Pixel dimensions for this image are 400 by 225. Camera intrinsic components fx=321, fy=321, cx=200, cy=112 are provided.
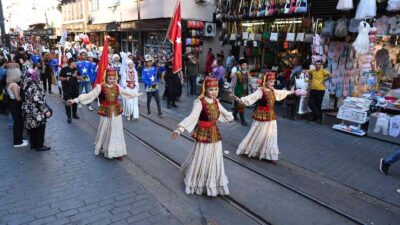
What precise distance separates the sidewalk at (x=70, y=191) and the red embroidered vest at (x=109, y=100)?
1.03m

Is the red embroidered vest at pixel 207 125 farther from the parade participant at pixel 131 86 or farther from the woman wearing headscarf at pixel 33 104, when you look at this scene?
the parade participant at pixel 131 86

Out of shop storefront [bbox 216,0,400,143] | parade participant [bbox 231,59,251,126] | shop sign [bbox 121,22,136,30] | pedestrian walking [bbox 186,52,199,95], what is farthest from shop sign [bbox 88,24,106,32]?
parade participant [bbox 231,59,251,126]

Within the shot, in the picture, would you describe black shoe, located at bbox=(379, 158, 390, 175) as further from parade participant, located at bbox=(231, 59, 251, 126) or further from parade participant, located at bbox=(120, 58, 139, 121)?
parade participant, located at bbox=(120, 58, 139, 121)

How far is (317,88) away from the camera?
396 inches

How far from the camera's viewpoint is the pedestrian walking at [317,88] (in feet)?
33.0

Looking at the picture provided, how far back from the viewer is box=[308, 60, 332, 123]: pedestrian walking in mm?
10070

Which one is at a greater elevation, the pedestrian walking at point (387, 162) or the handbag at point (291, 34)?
the handbag at point (291, 34)

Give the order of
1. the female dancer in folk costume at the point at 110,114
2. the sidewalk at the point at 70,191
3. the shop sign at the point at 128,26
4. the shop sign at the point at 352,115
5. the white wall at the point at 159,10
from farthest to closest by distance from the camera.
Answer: the shop sign at the point at 128,26, the white wall at the point at 159,10, the shop sign at the point at 352,115, the female dancer in folk costume at the point at 110,114, the sidewalk at the point at 70,191

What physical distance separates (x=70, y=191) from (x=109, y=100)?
2.15 m

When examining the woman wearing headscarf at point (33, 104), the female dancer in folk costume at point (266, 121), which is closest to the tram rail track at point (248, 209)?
the female dancer in folk costume at point (266, 121)

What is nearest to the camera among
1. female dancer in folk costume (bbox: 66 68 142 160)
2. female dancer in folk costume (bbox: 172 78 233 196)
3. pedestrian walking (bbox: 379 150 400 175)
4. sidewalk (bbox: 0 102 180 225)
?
sidewalk (bbox: 0 102 180 225)

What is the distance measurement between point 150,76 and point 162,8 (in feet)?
31.9

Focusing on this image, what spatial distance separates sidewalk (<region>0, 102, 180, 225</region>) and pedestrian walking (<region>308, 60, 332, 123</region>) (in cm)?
658

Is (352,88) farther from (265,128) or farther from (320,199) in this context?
(320,199)
